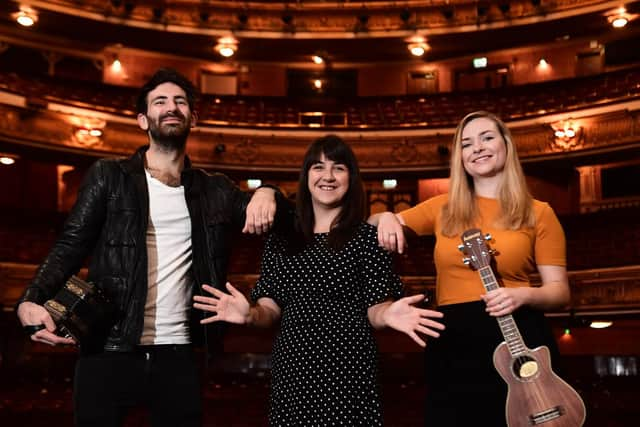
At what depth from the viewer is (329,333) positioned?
234 centimetres

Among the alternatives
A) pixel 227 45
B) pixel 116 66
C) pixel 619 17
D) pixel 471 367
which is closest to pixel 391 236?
pixel 471 367

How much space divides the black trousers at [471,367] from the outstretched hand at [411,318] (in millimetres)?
213

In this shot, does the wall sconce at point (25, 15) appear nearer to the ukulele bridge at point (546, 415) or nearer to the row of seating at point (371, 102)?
the row of seating at point (371, 102)

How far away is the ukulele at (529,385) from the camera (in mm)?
2279

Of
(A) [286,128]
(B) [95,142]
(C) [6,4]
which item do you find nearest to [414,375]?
(A) [286,128]

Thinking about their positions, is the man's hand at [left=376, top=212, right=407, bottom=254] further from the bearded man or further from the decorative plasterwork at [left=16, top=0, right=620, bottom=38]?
the decorative plasterwork at [left=16, top=0, right=620, bottom=38]

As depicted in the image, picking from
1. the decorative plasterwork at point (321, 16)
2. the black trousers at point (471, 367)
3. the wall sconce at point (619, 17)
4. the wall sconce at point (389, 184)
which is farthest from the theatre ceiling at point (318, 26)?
the black trousers at point (471, 367)

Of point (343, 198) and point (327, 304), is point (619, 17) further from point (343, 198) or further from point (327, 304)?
point (327, 304)

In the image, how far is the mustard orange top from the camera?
2.47m

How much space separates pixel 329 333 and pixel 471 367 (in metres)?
0.47

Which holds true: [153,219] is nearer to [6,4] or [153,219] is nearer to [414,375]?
[414,375]

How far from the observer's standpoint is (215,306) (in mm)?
2277

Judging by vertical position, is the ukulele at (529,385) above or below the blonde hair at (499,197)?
below

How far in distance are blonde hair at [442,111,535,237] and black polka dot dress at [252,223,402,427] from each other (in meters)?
0.27
